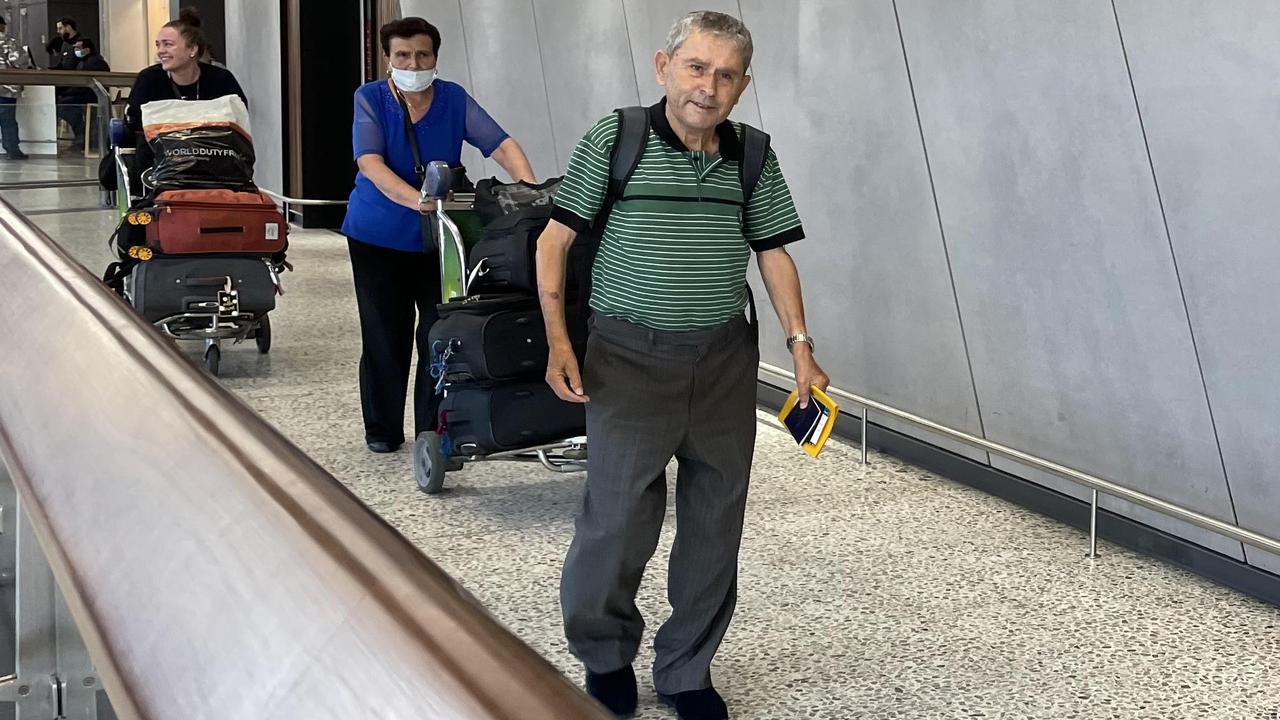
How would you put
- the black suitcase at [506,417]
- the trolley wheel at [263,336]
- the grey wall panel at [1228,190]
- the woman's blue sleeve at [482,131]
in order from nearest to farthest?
the grey wall panel at [1228,190], the black suitcase at [506,417], the woman's blue sleeve at [482,131], the trolley wheel at [263,336]

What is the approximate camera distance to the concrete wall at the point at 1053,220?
14.5 feet

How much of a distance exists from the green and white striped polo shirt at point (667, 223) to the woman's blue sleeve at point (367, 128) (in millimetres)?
2525

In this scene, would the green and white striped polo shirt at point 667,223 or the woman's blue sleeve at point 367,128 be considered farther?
the woman's blue sleeve at point 367,128

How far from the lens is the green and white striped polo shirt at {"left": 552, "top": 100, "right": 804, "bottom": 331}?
3.16 metres

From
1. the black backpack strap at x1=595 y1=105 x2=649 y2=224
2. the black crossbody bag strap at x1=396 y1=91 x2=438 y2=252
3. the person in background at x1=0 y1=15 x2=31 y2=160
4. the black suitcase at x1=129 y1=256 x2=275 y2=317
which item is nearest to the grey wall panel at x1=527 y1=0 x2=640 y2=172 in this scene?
the black suitcase at x1=129 y1=256 x2=275 y2=317

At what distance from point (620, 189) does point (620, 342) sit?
372 millimetres

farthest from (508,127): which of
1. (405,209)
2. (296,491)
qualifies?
(296,491)

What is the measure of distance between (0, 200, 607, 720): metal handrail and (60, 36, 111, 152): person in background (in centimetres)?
1520

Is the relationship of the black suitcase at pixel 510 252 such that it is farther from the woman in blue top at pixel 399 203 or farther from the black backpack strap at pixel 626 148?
the black backpack strap at pixel 626 148

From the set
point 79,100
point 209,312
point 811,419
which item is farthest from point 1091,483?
point 79,100

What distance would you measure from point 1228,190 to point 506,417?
8.50 feet

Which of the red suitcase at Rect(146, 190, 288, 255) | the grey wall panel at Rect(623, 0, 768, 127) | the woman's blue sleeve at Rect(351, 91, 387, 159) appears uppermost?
the grey wall panel at Rect(623, 0, 768, 127)

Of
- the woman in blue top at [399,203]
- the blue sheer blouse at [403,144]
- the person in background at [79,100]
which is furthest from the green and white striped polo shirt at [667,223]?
the person in background at [79,100]

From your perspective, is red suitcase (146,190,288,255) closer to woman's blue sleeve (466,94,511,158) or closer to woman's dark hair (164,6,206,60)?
woman's dark hair (164,6,206,60)
